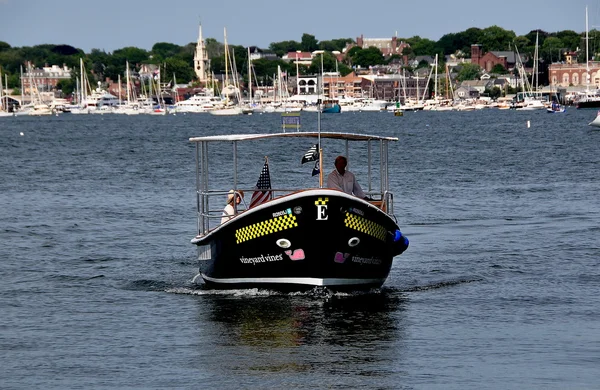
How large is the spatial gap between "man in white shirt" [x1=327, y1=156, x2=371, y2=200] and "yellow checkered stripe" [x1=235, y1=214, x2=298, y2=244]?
4.23 ft

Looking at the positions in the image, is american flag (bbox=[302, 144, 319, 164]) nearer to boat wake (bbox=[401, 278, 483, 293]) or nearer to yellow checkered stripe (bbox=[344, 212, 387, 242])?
yellow checkered stripe (bbox=[344, 212, 387, 242])

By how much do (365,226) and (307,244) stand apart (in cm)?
109

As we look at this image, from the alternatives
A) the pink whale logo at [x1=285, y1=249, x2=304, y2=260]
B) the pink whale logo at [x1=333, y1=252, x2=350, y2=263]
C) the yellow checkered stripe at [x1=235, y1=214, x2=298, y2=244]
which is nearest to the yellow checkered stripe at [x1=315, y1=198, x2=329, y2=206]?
the yellow checkered stripe at [x1=235, y1=214, x2=298, y2=244]

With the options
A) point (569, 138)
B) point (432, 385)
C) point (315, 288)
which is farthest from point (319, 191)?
point (569, 138)

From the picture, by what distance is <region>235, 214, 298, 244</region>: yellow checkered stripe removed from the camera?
2107cm

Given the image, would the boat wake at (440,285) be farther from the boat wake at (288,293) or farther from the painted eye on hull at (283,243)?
the painted eye on hull at (283,243)

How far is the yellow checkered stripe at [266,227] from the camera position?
21.1m

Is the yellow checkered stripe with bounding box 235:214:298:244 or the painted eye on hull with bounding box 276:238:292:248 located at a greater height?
the yellow checkered stripe with bounding box 235:214:298:244

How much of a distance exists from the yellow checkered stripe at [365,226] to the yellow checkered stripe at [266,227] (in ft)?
2.96

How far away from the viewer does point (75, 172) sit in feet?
197

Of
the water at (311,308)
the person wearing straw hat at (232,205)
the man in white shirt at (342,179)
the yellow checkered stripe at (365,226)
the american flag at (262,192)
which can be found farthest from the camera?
the american flag at (262,192)

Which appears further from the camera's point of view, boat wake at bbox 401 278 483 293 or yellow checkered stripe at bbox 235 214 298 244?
boat wake at bbox 401 278 483 293

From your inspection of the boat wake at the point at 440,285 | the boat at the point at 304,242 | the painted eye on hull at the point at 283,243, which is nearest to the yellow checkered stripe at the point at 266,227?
the boat at the point at 304,242

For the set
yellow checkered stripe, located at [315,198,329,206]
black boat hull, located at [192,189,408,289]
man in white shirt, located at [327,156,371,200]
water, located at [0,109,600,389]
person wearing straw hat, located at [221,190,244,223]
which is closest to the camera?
water, located at [0,109,600,389]
